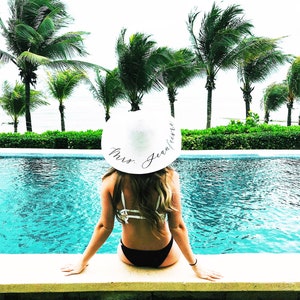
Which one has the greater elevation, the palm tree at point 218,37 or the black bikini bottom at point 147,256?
the palm tree at point 218,37

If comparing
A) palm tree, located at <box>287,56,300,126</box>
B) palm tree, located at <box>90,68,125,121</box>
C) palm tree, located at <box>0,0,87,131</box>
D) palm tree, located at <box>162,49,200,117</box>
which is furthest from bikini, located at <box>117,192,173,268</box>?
palm tree, located at <box>287,56,300,126</box>

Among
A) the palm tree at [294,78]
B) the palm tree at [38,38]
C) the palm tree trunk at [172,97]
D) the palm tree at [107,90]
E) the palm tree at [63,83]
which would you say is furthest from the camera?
the palm tree trunk at [172,97]

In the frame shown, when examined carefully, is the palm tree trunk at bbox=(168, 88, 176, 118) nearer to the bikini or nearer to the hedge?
the hedge

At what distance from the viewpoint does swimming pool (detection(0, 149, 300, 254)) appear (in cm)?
486

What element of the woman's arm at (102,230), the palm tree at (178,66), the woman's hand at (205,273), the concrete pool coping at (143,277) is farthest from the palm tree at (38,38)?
the woman's hand at (205,273)

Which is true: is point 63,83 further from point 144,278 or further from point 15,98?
point 144,278

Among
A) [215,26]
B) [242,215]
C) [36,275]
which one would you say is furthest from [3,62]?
[36,275]

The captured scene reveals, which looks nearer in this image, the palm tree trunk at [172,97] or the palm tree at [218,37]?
the palm tree at [218,37]

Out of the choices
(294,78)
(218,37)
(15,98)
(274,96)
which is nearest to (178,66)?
(218,37)

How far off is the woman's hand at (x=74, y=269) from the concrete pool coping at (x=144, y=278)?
0.03 meters

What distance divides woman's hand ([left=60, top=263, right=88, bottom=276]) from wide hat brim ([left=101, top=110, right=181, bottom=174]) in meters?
0.76

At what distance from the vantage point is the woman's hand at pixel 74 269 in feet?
7.03

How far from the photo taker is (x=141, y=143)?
72.0 inches

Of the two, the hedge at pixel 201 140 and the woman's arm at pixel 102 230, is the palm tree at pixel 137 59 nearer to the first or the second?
the hedge at pixel 201 140
